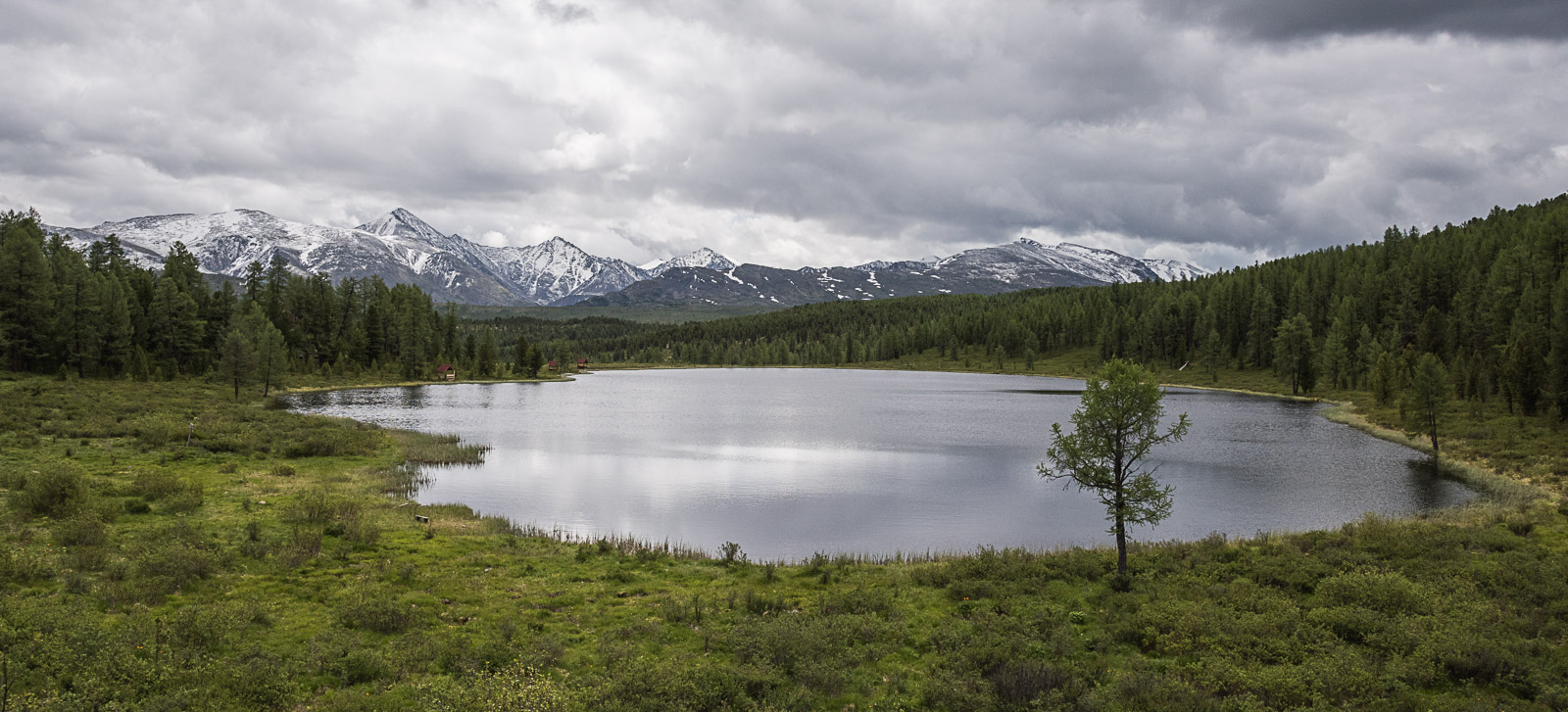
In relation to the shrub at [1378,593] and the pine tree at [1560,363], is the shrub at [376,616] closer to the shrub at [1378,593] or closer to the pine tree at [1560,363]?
the shrub at [1378,593]

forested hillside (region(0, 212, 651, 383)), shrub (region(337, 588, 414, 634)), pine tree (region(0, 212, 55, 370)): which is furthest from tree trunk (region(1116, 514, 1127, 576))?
pine tree (region(0, 212, 55, 370))

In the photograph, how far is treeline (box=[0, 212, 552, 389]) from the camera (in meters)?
85.0

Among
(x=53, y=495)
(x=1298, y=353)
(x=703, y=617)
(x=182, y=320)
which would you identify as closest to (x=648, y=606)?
(x=703, y=617)

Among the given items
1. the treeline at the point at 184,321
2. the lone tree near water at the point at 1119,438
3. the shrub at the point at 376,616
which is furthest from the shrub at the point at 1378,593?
the treeline at the point at 184,321

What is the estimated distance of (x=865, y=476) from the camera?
4931 cm

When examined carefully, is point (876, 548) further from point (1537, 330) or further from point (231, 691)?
point (1537, 330)

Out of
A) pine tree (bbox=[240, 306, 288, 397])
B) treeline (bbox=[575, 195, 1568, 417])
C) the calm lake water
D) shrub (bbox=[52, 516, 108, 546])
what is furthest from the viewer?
pine tree (bbox=[240, 306, 288, 397])

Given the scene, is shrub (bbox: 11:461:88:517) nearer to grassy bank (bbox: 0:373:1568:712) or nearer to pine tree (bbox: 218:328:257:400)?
grassy bank (bbox: 0:373:1568:712)

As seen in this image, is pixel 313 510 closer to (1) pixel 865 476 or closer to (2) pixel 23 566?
(2) pixel 23 566

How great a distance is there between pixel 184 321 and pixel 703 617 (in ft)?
388

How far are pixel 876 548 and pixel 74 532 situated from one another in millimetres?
26976

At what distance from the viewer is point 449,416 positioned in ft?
269

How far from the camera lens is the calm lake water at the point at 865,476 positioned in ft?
118

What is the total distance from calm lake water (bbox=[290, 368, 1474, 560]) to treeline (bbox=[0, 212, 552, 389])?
68.1 feet
